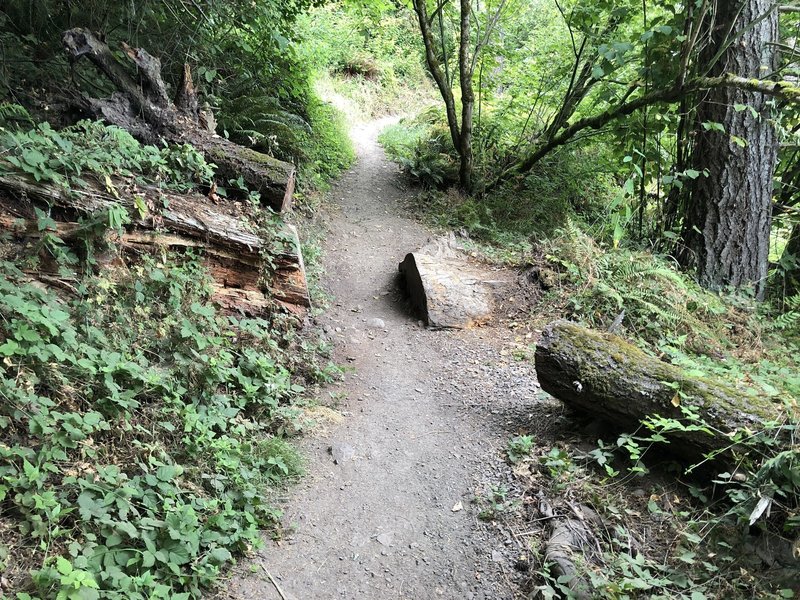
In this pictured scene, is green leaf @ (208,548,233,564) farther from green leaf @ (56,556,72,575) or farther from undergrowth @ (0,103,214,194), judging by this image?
undergrowth @ (0,103,214,194)

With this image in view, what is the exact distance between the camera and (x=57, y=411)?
3.27m

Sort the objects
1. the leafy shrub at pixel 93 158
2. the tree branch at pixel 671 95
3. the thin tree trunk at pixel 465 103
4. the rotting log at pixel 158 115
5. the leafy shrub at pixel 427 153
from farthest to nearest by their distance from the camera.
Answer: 1. the leafy shrub at pixel 427 153
2. the thin tree trunk at pixel 465 103
3. the tree branch at pixel 671 95
4. the rotting log at pixel 158 115
5. the leafy shrub at pixel 93 158

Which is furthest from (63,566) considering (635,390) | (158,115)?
(158,115)

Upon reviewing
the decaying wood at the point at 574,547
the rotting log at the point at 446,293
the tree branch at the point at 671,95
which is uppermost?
the tree branch at the point at 671,95

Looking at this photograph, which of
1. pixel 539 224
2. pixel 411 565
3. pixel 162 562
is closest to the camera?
pixel 162 562

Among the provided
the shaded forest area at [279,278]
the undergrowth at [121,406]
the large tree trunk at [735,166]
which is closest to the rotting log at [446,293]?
the shaded forest area at [279,278]

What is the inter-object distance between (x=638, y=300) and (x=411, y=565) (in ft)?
14.1

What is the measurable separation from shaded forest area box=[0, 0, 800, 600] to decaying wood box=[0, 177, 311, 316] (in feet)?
0.09

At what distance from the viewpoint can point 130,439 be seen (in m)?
3.49

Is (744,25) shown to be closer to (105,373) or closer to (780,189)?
(780,189)

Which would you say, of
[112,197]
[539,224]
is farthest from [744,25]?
[112,197]

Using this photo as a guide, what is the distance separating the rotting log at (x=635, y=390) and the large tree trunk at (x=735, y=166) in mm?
3929

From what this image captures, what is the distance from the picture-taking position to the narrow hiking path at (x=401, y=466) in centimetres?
339

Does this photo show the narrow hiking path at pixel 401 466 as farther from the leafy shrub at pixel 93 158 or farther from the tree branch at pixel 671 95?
the tree branch at pixel 671 95
